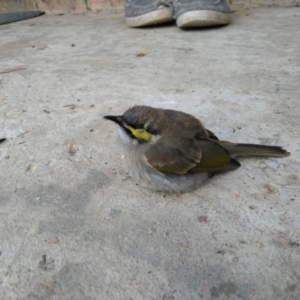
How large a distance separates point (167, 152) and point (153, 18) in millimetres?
3626

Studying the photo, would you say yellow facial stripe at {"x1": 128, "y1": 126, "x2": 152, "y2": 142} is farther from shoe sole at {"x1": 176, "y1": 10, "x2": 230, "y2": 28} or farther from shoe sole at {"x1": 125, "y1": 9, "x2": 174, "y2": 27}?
shoe sole at {"x1": 125, "y1": 9, "x2": 174, "y2": 27}

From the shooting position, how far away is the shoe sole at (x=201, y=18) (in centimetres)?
514

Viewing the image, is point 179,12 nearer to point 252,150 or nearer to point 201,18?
point 201,18

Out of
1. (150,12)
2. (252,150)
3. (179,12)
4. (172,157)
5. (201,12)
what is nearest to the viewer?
(172,157)

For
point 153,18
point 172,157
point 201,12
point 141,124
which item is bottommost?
point 153,18

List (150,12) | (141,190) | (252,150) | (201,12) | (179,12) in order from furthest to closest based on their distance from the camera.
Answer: (150,12) < (179,12) < (201,12) < (252,150) < (141,190)

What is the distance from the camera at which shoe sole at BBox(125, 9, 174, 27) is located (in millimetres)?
5488

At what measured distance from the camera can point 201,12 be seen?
5.13 m

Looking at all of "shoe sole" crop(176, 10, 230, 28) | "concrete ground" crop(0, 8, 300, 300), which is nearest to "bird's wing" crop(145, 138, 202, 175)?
"concrete ground" crop(0, 8, 300, 300)

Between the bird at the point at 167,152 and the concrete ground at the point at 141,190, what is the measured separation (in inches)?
3.2

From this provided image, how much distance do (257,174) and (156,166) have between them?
59 cm

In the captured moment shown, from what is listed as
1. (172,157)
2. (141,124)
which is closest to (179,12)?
(141,124)

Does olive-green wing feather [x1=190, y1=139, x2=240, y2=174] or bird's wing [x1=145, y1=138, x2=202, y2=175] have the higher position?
bird's wing [x1=145, y1=138, x2=202, y2=175]

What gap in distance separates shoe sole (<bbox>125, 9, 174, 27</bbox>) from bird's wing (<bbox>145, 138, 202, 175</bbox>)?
3546 mm
